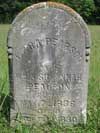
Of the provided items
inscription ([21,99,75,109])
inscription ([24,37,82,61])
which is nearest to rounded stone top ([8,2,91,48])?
inscription ([24,37,82,61])

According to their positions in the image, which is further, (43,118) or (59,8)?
(43,118)

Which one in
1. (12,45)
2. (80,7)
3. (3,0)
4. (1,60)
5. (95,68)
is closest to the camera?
(12,45)

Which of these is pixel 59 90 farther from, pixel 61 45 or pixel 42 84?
pixel 61 45

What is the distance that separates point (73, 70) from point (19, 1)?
4351 centimetres

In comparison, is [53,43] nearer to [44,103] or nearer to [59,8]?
[59,8]

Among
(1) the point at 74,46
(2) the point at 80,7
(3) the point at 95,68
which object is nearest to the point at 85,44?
(1) the point at 74,46

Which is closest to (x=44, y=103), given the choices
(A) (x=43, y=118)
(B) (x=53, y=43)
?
(A) (x=43, y=118)

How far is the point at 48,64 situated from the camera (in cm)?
570

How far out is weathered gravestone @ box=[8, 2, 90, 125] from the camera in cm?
561

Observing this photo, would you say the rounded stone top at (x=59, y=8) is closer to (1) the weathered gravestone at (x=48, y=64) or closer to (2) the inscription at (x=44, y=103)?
(1) the weathered gravestone at (x=48, y=64)

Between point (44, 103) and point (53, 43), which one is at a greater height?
point (53, 43)

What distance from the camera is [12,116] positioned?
5.88 meters

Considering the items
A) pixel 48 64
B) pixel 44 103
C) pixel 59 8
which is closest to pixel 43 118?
pixel 44 103

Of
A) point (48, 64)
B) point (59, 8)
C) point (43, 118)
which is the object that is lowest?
point (43, 118)
